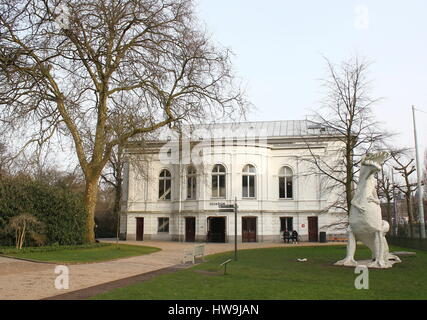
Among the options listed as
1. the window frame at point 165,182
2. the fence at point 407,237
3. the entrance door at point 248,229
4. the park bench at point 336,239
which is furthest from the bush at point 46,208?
the park bench at point 336,239

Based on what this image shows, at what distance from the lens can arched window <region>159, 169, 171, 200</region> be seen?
43.5 meters

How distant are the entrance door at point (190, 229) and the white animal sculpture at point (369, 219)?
25.5 meters

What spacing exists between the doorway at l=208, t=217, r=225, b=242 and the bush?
15.2m

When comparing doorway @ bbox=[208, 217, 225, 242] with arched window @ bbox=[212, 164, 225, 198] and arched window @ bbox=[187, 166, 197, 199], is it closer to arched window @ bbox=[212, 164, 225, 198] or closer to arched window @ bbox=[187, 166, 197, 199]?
arched window @ bbox=[212, 164, 225, 198]

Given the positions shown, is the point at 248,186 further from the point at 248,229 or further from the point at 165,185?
the point at 165,185

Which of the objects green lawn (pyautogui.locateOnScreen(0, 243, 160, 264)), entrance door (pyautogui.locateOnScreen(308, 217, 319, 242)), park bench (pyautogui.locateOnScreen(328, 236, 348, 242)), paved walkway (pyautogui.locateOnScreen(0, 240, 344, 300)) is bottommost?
paved walkway (pyautogui.locateOnScreen(0, 240, 344, 300))

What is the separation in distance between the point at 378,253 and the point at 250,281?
634 centimetres

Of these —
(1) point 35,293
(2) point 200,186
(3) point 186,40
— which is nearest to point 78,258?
(1) point 35,293

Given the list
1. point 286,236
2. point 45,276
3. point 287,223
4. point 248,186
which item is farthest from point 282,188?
point 45,276

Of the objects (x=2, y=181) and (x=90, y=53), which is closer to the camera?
(x=90, y=53)

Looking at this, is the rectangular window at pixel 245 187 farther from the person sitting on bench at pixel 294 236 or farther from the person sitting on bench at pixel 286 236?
the person sitting on bench at pixel 294 236

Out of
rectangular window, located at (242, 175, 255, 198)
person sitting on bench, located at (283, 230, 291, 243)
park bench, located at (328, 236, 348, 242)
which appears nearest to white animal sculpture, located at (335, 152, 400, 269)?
person sitting on bench, located at (283, 230, 291, 243)
